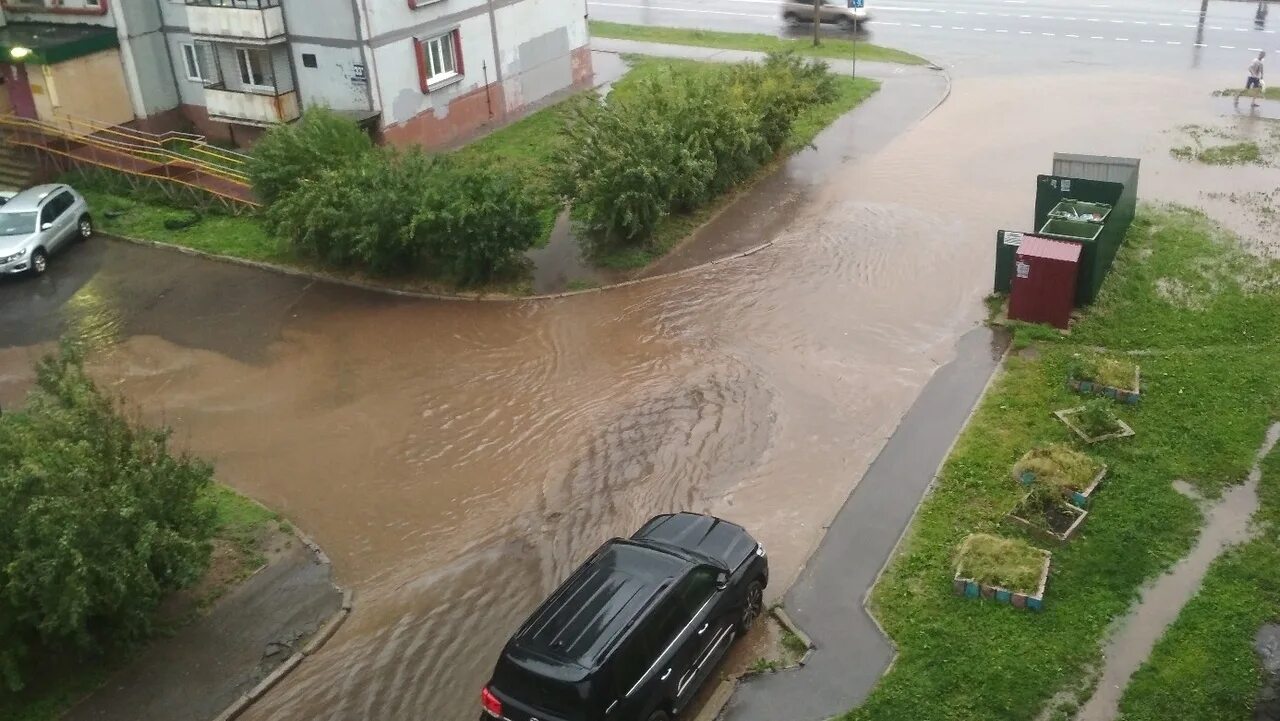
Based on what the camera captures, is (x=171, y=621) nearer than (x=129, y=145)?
Yes

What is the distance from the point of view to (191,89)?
3064 centimetres

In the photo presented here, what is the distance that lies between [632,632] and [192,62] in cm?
2580

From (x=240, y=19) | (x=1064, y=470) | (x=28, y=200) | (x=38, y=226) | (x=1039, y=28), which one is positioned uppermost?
(x=240, y=19)

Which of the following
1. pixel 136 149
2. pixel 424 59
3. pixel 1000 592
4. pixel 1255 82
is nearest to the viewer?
pixel 1000 592

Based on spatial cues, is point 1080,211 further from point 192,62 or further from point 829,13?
point 192,62

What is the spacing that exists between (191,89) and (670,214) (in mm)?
15752

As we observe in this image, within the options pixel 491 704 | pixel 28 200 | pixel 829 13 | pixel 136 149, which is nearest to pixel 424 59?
pixel 136 149

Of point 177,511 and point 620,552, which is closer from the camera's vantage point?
point 620,552

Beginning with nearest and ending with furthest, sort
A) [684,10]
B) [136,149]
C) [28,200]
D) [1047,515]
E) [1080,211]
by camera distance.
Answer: [1047,515] < [1080,211] < [28,200] < [136,149] < [684,10]

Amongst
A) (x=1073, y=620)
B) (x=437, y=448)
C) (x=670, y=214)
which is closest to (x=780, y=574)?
(x=1073, y=620)

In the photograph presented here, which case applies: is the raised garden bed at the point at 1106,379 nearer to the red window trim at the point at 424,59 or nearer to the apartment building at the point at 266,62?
the apartment building at the point at 266,62

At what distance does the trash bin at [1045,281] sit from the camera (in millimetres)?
18109

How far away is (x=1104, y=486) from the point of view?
1416 cm

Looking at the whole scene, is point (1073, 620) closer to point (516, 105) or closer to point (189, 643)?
point (189, 643)
